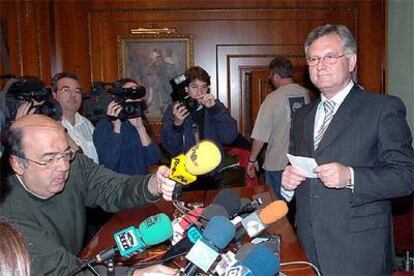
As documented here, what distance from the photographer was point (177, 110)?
141 inches

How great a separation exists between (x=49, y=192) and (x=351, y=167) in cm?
107

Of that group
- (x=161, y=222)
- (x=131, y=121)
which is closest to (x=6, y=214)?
(x=161, y=222)

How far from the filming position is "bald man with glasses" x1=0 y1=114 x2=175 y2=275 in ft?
5.24

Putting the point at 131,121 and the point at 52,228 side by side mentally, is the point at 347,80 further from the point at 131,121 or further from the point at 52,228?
the point at 131,121

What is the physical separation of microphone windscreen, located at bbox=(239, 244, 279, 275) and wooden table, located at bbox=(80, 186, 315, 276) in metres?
0.44

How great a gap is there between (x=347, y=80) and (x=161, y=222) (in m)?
1.00

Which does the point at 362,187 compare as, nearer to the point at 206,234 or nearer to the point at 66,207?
the point at 206,234

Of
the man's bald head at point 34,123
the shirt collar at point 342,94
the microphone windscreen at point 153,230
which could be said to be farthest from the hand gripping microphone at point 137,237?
the shirt collar at point 342,94

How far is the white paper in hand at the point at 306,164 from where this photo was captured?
1.94m

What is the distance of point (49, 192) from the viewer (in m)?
1.89

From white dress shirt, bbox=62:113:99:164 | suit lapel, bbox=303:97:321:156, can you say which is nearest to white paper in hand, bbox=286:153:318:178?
suit lapel, bbox=303:97:321:156

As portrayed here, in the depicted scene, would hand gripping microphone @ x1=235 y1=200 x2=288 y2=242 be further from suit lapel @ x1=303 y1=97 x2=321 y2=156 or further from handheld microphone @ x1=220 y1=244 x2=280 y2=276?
suit lapel @ x1=303 y1=97 x2=321 y2=156

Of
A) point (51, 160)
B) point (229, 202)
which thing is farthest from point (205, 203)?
point (51, 160)

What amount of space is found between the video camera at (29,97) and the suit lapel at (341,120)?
1.74 metres
